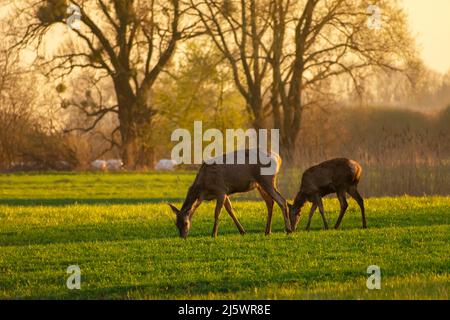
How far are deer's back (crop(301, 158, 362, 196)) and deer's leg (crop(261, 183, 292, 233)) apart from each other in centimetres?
160

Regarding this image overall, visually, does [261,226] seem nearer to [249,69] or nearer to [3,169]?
[249,69]

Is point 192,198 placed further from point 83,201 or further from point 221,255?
point 83,201

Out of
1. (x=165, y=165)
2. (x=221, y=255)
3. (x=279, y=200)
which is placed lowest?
(x=221, y=255)

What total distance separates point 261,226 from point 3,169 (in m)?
34.4

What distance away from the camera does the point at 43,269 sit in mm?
14992

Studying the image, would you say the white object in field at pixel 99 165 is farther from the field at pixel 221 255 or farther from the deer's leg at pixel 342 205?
Answer: the deer's leg at pixel 342 205

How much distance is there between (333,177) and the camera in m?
21.6

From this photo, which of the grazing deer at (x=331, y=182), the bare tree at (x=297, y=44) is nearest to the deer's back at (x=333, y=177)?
the grazing deer at (x=331, y=182)

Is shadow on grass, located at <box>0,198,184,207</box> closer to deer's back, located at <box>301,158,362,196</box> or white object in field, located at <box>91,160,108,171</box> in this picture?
deer's back, located at <box>301,158,362,196</box>

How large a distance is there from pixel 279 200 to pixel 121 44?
113 ft

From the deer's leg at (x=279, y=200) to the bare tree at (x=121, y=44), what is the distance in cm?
2977

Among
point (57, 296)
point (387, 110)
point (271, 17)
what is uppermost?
point (271, 17)

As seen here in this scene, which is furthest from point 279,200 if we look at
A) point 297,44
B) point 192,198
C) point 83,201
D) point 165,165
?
point 165,165
